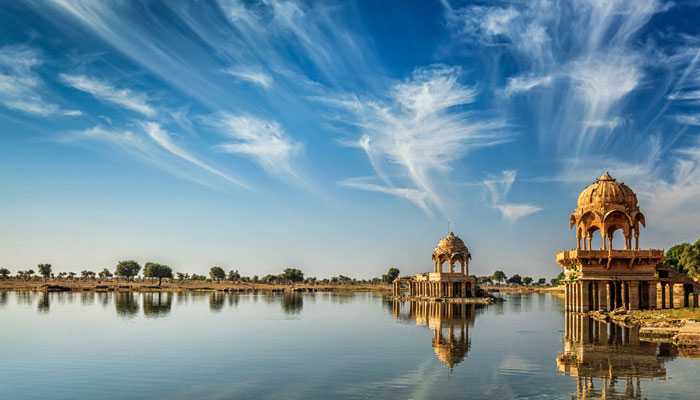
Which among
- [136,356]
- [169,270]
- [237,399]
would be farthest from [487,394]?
[169,270]

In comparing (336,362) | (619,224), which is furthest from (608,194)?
(336,362)

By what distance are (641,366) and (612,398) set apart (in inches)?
304

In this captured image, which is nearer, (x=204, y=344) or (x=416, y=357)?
(x=416, y=357)

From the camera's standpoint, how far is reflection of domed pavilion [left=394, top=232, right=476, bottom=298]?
350 feet

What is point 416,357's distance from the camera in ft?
118

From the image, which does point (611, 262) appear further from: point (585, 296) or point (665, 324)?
point (665, 324)

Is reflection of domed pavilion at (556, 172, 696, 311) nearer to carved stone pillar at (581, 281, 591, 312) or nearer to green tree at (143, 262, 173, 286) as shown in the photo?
carved stone pillar at (581, 281, 591, 312)

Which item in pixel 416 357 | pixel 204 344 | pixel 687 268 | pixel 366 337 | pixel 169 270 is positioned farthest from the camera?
pixel 169 270

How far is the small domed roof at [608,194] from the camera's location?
206ft

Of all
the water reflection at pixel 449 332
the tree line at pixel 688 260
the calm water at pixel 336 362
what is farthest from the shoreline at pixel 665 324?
the tree line at pixel 688 260

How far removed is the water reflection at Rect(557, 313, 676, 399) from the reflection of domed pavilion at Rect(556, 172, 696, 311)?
14.3 m

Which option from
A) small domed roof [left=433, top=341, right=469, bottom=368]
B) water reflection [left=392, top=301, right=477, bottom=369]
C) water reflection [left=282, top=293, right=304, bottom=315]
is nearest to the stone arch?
water reflection [left=392, top=301, right=477, bottom=369]

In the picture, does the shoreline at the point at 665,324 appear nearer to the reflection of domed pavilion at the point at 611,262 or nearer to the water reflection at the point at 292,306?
the reflection of domed pavilion at the point at 611,262

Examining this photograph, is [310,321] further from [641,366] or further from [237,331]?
[641,366]
